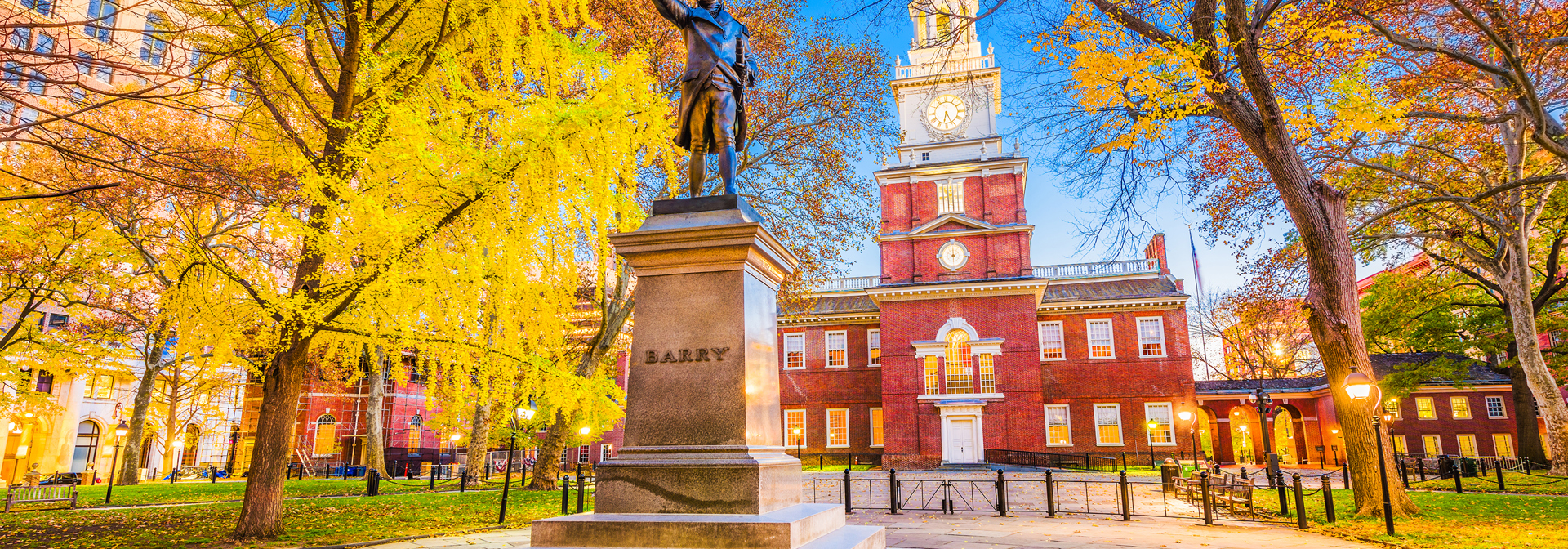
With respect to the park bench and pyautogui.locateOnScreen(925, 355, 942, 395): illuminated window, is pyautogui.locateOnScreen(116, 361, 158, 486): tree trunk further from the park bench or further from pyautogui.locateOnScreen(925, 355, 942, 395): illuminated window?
pyautogui.locateOnScreen(925, 355, 942, 395): illuminated window

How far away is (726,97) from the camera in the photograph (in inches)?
257

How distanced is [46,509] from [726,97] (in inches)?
649

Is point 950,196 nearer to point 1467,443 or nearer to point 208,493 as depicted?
point 1467,443

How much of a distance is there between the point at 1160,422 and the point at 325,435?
44.8m

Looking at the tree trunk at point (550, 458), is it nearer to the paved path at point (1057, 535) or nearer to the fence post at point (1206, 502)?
the paved path at point (1057, 535)

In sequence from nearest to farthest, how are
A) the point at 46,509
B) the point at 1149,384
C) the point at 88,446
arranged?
1. the point at 46,509
2. the point at 88,446
3. the point at 1149,384

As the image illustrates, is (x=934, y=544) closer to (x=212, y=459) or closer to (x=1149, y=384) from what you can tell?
(x=1149, y=384)

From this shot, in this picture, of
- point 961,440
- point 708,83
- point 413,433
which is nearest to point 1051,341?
point 961,440

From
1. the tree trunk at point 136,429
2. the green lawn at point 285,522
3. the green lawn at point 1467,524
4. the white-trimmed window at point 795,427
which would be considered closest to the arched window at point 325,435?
the tree trunk at point 136,429

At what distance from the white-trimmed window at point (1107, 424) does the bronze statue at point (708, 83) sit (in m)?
33.5

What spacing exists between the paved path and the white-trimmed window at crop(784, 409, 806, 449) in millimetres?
25610

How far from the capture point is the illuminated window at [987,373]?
3341 centimetres

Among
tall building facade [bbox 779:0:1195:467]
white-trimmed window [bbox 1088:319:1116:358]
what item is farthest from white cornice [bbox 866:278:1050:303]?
white-trimmed window [bbox 1088:319:1116:358]

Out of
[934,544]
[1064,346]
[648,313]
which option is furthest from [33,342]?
[1064,346]
